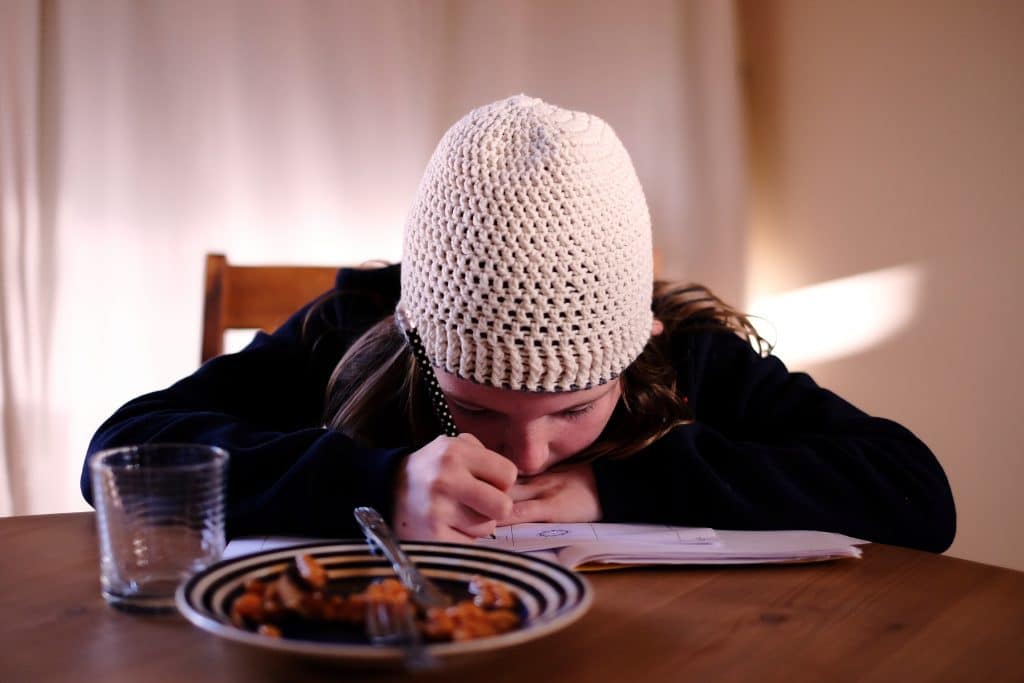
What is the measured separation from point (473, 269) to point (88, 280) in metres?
1.21

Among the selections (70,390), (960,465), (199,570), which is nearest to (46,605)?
(199,570)

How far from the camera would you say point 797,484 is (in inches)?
38.0

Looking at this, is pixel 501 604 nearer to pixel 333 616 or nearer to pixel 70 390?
pixel 333 616

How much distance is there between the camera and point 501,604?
2.06 feet

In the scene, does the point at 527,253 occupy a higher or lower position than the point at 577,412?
higher

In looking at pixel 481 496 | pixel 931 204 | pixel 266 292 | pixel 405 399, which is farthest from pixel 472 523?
pixel 931 204

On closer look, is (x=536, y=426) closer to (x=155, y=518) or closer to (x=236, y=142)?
(x=155, y=518)

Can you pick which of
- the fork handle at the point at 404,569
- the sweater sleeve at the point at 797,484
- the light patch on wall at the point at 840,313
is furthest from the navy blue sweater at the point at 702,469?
the light patch on wall at the point at 840,313

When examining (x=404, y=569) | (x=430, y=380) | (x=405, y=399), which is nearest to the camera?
(x=404, y=569)

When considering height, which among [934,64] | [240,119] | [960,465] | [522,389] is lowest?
[960,465]

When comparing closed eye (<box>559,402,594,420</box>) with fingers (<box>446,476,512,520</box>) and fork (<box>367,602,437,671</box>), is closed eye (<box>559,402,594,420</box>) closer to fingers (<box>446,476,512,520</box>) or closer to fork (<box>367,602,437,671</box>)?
fingers (<box>446,476,512,520</box>)

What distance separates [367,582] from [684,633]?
21 cm

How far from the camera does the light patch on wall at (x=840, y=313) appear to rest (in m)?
1.91

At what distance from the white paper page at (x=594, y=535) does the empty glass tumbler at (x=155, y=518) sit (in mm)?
233
